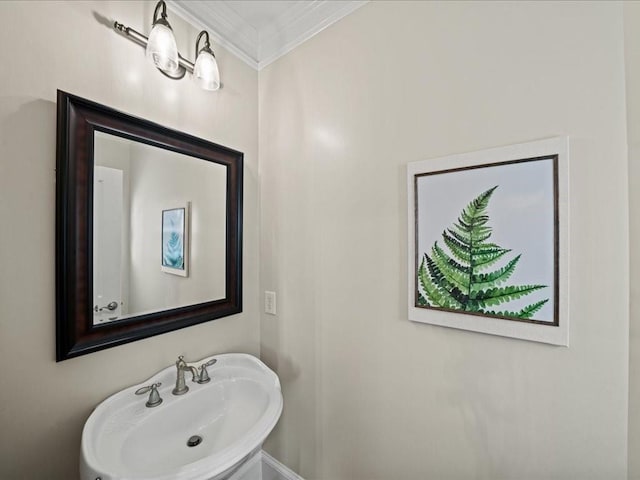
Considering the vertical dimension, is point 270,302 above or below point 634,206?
below

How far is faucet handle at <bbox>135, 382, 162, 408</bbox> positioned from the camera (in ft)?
3.31

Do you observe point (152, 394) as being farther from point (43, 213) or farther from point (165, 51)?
point (165, 51)

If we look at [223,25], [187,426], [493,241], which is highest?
[223,25]

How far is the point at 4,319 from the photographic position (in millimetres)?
775

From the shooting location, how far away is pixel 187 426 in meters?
1.08

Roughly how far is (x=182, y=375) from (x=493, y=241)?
4.25 ft

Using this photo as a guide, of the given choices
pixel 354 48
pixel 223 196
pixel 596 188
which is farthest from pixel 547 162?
pixel 223 196

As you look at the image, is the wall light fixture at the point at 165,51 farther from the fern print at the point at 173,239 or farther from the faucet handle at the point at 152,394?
the faucet handle at the point at 152,394

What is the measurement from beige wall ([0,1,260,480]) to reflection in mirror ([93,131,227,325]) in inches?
5.1

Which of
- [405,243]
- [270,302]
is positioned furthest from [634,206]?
[270,302]

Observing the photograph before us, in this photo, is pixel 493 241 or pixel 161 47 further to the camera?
pixel 161 47

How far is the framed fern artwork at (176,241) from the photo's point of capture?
1.16 m

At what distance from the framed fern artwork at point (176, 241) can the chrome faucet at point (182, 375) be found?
0.38 m

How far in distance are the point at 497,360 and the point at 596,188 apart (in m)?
0.58
